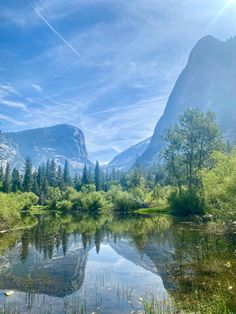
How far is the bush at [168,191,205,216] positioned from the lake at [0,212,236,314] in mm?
20063

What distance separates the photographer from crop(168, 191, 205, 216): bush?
57162 mm

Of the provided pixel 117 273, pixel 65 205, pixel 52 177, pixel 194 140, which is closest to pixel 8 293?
pixel 117 273

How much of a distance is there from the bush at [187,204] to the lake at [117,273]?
20.1 metres

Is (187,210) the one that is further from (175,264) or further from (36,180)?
(36,180)

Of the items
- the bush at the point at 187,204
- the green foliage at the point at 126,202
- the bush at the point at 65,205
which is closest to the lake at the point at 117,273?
the bush at the point at 187,204

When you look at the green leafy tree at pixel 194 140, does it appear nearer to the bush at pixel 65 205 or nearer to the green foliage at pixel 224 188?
the green foliage at pixel 224 188

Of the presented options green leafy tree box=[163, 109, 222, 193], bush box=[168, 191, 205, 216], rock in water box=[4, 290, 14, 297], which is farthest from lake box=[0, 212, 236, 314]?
green leafy tree box=[163, 109, 222, 193]

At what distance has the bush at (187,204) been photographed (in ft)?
188

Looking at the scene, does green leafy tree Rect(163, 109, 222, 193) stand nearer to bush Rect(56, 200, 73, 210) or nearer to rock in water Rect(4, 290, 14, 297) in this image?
bush Rect(56, 200, 73, 210)

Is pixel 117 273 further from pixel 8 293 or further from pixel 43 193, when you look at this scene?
pixel 43 193

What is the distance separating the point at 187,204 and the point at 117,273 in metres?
38.0

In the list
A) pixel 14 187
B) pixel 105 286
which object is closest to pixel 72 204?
pixel 14 187

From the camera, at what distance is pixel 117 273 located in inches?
909

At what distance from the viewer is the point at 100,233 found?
45656 mm
